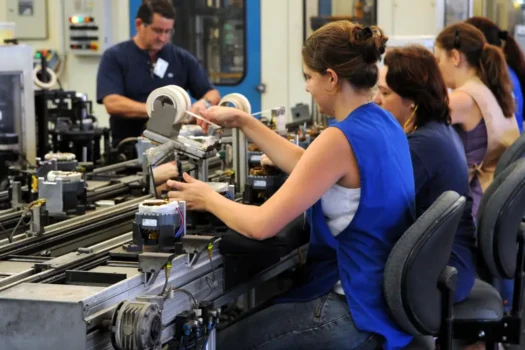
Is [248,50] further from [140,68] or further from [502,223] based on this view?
[502,223]

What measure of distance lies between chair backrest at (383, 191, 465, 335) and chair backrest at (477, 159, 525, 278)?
0.47 metres

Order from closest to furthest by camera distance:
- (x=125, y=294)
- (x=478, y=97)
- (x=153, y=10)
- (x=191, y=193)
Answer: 1. (x=125, y=294)
2. (x=191, y=193)
3. (x=478, y=97)
4. (x=153, y=10)

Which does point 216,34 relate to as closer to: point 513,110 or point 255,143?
point 513,110

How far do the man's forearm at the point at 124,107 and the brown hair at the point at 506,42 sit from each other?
4.87 ft

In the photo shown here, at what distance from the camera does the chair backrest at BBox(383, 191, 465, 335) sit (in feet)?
6.35

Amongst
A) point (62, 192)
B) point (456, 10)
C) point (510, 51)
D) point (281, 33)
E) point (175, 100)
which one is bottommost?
point (62, 192)

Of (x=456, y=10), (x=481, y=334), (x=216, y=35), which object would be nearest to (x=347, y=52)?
(x=481, y=334)

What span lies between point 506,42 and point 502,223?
169 centimetres

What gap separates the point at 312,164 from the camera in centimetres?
190

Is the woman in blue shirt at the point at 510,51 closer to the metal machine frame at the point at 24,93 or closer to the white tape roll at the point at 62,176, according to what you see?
the metal machine frame at the point at 24,93

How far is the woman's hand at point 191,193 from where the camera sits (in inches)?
80.9

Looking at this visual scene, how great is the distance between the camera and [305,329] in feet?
6.61

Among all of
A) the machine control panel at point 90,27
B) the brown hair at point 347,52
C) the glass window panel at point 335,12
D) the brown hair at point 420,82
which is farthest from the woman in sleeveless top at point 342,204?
the machine control panel at point 90,27

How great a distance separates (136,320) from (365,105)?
789 millimetres
